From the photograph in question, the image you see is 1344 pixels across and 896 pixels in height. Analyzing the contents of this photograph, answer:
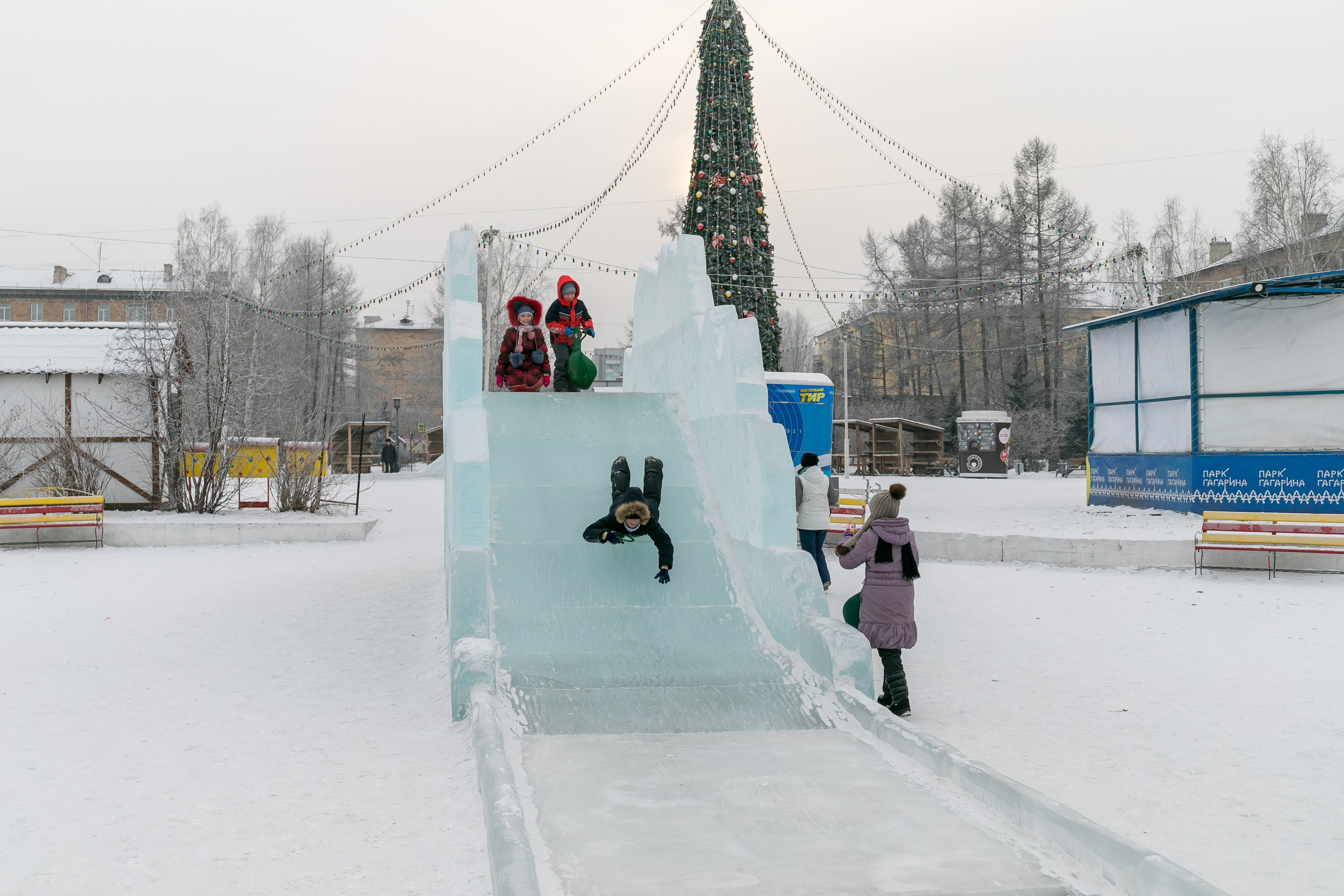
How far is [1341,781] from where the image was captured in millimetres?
4961

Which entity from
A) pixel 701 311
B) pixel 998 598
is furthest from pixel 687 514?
pixel 998 598

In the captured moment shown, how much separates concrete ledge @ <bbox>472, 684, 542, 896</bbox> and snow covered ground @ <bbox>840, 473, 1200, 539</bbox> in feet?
32.3

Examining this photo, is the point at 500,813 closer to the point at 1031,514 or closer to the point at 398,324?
the point at 1031,514

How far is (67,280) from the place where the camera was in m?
63.4

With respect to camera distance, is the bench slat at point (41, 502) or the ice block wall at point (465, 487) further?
the bench slat at point (41, 502)

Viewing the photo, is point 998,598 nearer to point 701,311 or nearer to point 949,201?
point 701,311

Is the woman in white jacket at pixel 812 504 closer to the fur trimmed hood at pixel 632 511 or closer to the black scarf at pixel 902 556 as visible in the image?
the fur trimmed hood at pixel 632 511

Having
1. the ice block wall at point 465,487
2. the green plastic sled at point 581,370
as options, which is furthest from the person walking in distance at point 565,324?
the ice block wall at point 465,487

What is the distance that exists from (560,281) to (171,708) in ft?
21.4

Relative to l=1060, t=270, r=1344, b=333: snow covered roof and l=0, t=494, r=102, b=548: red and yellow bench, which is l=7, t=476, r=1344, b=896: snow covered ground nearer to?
l=0, t=494, r=102, b=548: red and yellow bench

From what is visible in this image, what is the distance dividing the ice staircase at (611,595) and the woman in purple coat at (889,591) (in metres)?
0.62

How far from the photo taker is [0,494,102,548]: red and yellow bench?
1394 centimetres

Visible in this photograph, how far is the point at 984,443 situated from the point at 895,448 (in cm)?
550

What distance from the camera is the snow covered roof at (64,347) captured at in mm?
16938
